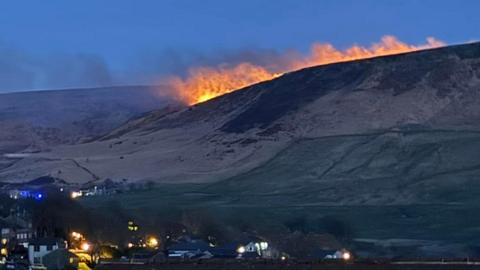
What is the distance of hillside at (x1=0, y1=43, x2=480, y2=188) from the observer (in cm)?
11662

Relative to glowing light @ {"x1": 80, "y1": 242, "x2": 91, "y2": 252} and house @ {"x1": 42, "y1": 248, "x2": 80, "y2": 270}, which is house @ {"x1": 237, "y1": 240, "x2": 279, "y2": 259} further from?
glowing light @ {"x1": 80, "y1": 242, "x2": 91, "y2": 252}

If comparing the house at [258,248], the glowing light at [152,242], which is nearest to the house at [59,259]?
the house at [258,248]

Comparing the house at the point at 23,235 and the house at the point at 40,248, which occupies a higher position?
the house at the point at 23,235

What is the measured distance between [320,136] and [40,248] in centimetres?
7898

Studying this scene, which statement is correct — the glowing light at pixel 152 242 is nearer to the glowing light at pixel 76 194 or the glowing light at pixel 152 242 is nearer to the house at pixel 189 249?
the house at pixel 189 249

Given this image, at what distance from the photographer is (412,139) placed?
127 meters

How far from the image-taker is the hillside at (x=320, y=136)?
4592 inches

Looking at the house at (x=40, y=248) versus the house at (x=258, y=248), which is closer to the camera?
the house at (x=40, y=248)

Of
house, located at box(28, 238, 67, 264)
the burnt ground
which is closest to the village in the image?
house, located at box(28, 238, 67, 264)

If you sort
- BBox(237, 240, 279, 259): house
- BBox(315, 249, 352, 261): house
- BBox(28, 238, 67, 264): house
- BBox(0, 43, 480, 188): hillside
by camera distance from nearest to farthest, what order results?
→ BBox(315, 249, 352, 261): house
BBox(28, 238, 67, 264): house
BBox(237, 240, 279, 259): house
BBox(0, 43, 480, 188): hillside

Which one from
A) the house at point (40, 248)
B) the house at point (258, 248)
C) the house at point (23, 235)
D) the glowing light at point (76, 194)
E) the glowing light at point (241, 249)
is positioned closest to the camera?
the glowing light at point (241, 249)

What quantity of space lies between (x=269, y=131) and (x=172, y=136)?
16.2 metres

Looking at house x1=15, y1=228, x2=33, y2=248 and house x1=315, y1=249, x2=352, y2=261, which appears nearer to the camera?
house x1=315, y1=249, x2=352, y2=261

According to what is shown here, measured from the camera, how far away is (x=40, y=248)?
59.6 metres
